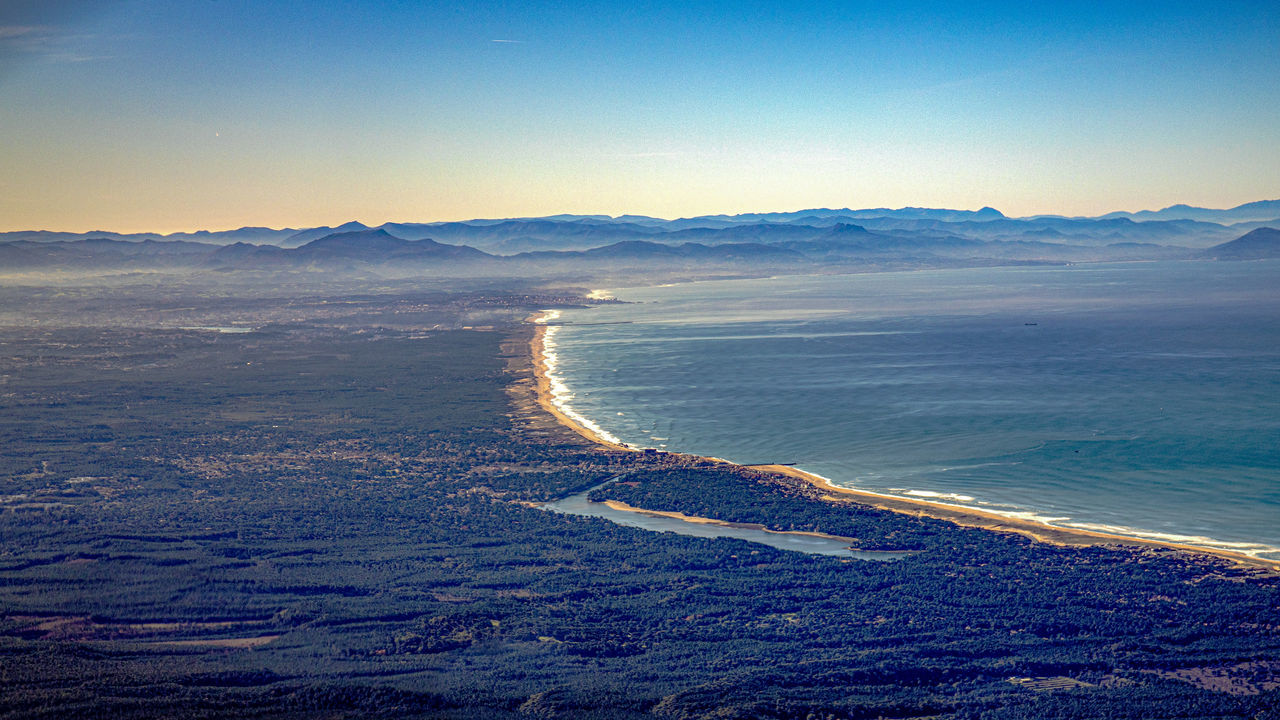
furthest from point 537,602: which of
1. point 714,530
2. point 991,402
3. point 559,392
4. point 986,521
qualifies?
point 559,392

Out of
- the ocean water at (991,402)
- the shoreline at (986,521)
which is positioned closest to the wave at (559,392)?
the ocean water at (991,402)

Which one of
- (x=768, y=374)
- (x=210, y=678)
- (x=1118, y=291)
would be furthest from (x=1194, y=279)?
(x=210, y=678)

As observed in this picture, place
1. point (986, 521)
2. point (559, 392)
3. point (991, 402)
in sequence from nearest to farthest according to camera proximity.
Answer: point (986, 521) < point (991, 402) < point (559, 392)

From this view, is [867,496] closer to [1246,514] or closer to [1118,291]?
[1246,514]

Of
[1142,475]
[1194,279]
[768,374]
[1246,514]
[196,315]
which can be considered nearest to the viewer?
[1246,514]

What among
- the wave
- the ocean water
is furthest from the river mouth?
the wave

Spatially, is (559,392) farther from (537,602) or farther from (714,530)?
(537,602)
